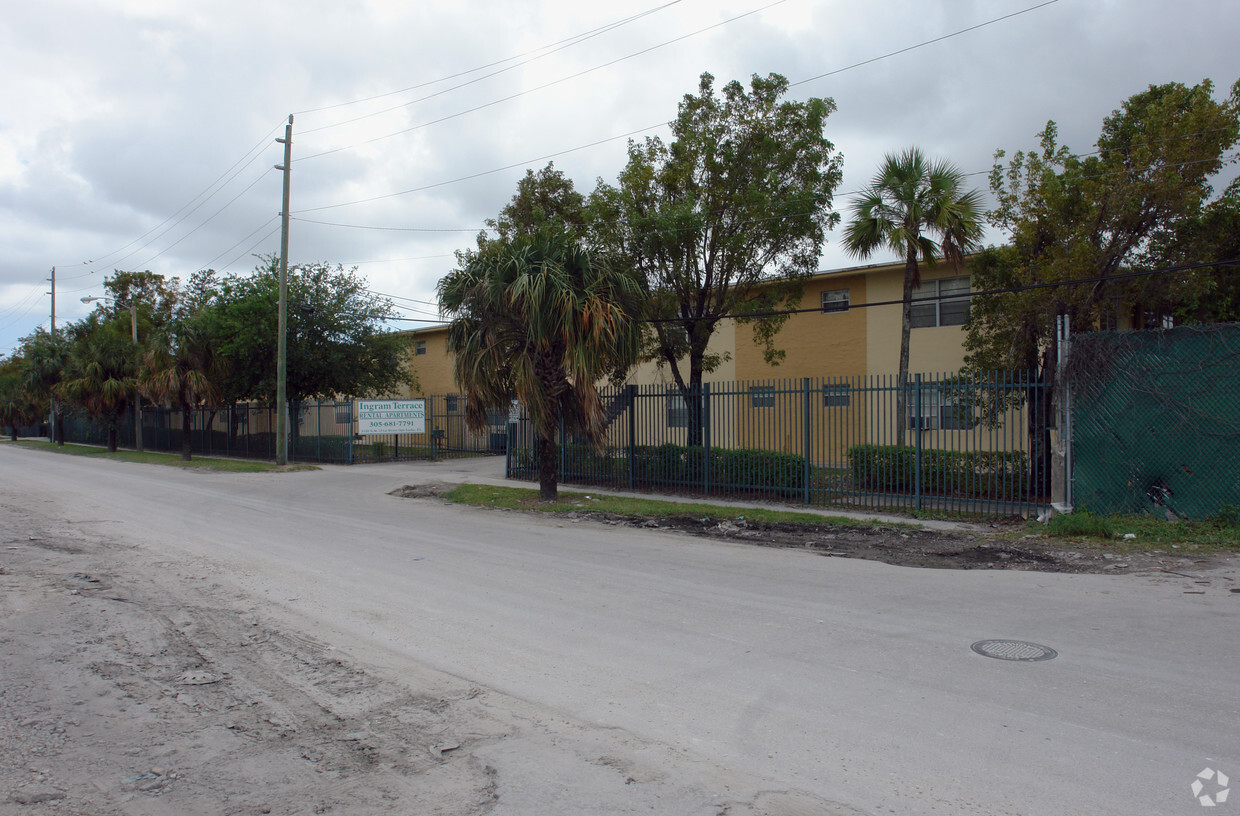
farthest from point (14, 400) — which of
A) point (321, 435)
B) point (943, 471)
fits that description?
point (943, 471)

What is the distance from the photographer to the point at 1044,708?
15.6 feet

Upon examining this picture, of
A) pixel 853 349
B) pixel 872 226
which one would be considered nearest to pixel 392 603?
pixel 872 226

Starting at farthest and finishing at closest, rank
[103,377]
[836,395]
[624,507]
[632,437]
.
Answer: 1. [103,377]
2. [632,437]
3. [624,507]
4. [836,395]

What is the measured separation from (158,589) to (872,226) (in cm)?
1504

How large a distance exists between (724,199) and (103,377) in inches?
1421

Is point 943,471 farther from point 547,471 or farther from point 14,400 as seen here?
point 14,400

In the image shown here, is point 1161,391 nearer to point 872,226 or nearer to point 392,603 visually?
point 872,226

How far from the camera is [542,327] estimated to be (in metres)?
15.3

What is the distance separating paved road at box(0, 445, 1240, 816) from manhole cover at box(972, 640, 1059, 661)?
0.12 meters

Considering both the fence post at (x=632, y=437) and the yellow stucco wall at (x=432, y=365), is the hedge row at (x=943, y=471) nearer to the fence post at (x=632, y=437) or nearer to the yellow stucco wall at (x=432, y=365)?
the fence post at (x=632, y=437)

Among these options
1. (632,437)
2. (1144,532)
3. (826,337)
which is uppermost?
(826,337)

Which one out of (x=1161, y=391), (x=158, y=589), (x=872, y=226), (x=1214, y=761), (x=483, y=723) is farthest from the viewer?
(x=872, y=226)

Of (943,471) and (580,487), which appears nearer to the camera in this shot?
(943,471)

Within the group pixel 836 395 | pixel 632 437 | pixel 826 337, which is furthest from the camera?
pixel 826 337
